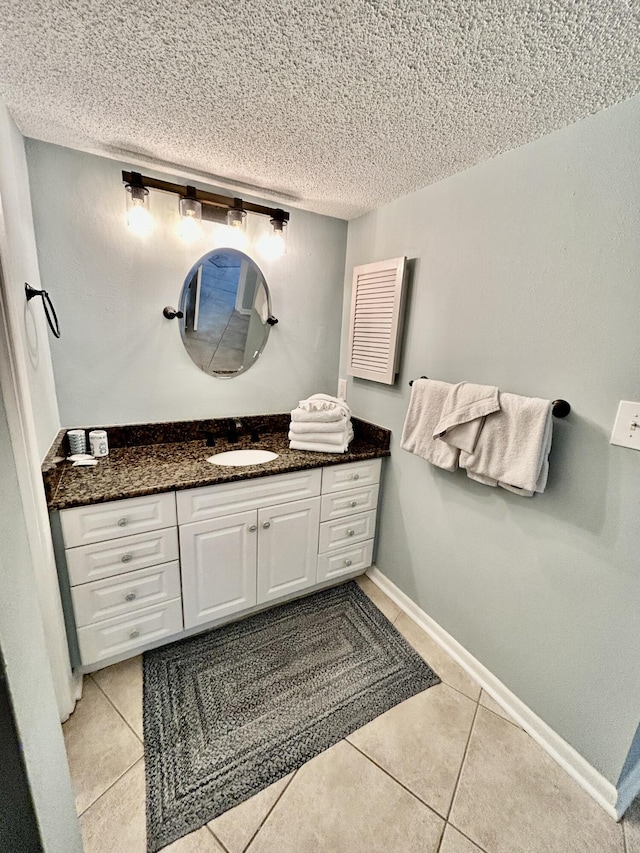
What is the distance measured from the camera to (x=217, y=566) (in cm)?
162

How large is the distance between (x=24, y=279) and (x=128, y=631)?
1432 millimetres

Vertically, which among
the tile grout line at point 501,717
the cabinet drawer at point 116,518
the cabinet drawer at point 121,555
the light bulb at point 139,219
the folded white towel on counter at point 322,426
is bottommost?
the tile grout line at point 501,717

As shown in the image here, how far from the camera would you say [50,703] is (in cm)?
64

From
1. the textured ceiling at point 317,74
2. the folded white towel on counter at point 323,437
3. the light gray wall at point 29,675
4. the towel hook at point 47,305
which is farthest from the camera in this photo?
the folded white towel on counter at point 323,437

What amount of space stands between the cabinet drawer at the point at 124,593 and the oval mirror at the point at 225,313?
1036 millimetres

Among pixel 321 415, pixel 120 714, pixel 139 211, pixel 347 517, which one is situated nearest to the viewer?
pixel 120 714

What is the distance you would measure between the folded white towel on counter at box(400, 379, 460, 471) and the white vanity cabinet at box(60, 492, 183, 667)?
109 centimetres

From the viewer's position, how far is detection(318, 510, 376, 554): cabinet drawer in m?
1.90

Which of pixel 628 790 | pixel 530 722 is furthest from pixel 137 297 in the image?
pixel 628 790

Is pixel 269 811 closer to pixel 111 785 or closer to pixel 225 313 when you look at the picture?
pixel 111 785

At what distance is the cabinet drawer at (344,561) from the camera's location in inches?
76.5

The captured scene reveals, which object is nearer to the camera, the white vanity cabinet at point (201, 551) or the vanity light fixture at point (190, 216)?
the white vanity cabinet at point (201, 551)

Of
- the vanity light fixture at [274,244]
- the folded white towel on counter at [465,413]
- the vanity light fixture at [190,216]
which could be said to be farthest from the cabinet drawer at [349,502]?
the vanity light fixture at [190,216]

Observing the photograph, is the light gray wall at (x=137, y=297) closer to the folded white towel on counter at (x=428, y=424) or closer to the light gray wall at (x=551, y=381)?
the light gray wall at (x=551, y=381)
